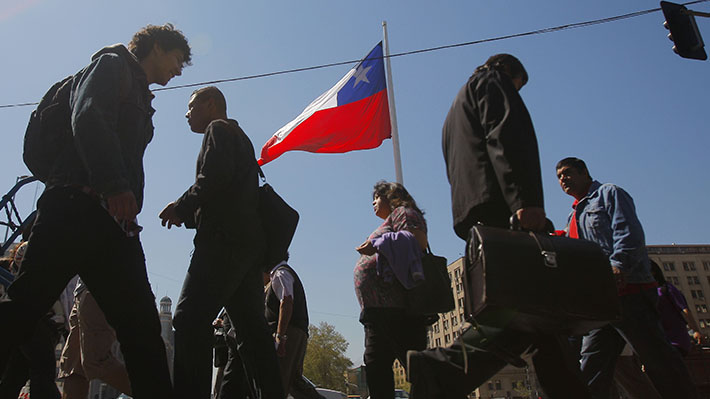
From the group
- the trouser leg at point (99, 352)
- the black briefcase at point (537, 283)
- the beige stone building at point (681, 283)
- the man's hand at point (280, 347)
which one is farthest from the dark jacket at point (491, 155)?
the beige stone building at point (681, 283)

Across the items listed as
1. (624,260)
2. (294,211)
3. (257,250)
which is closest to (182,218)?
(257,250)

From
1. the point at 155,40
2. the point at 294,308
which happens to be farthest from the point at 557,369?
the point at 294,308

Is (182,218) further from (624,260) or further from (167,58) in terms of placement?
(624,260)

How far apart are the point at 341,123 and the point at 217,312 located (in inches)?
280

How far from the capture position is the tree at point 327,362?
2655 inches

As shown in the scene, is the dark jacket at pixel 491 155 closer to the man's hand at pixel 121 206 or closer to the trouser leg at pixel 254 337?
the trouser leg at pixel 254 337

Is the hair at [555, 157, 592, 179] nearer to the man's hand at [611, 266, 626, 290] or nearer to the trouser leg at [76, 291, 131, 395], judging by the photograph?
the man's hand at [611, 266, 626, 290]

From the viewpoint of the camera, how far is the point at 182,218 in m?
3.23

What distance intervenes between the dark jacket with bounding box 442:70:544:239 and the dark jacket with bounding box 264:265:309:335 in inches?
114

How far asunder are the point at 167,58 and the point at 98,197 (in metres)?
1.14

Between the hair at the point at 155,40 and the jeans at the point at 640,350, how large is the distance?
125 inches

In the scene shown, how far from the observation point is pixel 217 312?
→ 290 cm

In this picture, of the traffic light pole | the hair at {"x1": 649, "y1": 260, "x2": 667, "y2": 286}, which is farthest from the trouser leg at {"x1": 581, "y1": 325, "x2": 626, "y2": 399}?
the traffic light pole

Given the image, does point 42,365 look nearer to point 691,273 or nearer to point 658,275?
point 658,275
